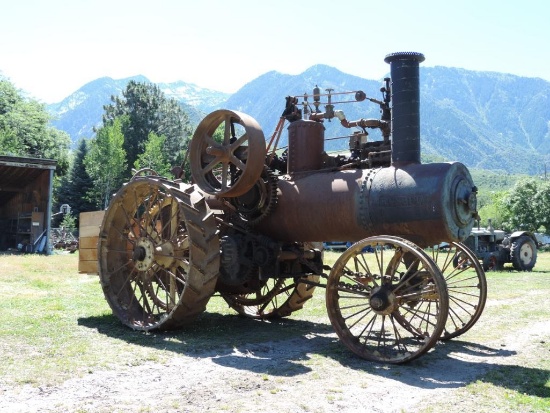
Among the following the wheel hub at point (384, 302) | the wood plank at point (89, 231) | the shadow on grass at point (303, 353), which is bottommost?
the shadow on grass at point (303, 353)

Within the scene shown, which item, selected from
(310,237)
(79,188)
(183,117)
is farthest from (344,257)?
(183,117)

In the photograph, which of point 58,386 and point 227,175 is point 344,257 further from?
point 58,386

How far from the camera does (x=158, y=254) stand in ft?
27.1

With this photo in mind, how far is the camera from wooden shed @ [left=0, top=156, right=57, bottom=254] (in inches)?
1037

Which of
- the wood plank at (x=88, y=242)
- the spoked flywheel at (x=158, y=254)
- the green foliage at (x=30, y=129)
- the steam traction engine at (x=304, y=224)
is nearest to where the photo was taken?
the steam traction engine at (x=304, y=224)

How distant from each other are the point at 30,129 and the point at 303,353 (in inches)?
1717

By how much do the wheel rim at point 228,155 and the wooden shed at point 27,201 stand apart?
18783 millimetres

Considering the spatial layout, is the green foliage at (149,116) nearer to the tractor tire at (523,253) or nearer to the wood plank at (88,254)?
the tractor tire at (523,253)

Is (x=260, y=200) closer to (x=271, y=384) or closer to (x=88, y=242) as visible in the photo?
(x=88, y=242)

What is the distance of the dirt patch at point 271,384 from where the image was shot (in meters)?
4.92

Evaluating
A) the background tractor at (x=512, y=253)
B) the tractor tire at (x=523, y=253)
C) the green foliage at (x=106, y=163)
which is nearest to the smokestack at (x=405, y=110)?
the background tractor at (x=512, y=253)

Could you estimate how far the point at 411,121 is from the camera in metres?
7.36

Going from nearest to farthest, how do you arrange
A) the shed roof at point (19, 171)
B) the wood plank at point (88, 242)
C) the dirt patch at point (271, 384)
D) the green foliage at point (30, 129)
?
the dirt patch at point (271, 384) < the wood plank at point (88, 242) < the shed roof at point (19, 171) < the green foliage at point (30, 129)

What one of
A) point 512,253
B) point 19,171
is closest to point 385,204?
point 512,253
